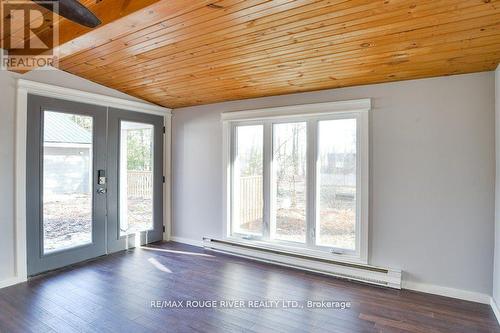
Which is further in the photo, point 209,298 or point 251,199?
point 251,199

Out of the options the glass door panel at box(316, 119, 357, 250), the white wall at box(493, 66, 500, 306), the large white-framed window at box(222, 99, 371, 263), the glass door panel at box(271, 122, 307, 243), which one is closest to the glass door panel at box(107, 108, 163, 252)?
the large white-framed window at box(222, 99, 371, 263)

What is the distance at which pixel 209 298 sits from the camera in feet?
9.54

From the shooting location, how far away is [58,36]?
2.84 metres

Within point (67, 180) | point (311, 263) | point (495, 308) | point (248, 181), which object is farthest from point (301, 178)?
point (67, 180)

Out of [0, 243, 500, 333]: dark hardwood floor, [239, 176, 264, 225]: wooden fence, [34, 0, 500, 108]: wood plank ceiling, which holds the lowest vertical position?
[0, 243, 500, 333]: dark hardwood floor

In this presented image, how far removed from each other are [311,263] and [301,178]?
1044 millimetres

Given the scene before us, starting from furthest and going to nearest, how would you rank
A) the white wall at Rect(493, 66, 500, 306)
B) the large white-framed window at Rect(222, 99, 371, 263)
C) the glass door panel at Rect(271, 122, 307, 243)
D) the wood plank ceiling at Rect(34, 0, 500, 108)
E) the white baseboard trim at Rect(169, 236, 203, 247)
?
the white baseboard trim at Rect(169, 236, 203, 247)
the glass door panel at Rect(271, 122, 307, 243)
the large white-framed window at Rect(222, 99, 371, 263)
the white wall at Rect(493, 66, 500, 306)
the wood plank ceiling at Rect(34, 0, 500, 108)

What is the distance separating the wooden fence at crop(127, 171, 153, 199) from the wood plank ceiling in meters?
1.42

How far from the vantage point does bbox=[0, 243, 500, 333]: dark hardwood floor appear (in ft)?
7.98

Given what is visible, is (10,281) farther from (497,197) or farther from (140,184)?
(497,197)

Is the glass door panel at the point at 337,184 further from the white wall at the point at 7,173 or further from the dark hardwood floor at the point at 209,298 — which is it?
the white wall at the point at 7,173

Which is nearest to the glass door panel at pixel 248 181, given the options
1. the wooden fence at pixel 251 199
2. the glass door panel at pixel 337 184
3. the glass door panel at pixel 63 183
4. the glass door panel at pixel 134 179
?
the wooden fence at pixel 251 199

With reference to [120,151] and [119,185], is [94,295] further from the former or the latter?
[120,151]

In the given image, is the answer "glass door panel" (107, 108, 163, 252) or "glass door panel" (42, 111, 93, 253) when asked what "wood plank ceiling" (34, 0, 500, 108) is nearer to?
"glass door panel" (42, 111, 93, 253)
